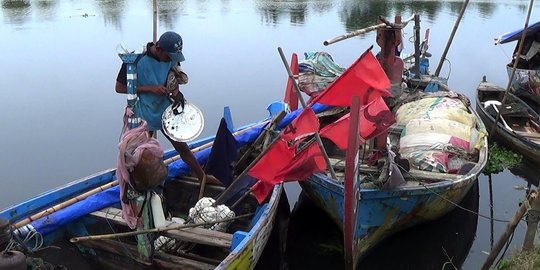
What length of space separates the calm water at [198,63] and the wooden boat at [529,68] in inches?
77.5

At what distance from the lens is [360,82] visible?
5.60 m

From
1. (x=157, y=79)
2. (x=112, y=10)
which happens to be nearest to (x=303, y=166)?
(x=157, y=79)

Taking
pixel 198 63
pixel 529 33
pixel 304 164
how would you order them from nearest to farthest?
pixel 304 164
pixel 529 33
pixel 198 63

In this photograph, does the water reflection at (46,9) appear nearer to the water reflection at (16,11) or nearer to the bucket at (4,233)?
the water reflection at (16,11)

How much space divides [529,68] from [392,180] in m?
8.94

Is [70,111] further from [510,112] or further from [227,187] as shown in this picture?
[510,112]

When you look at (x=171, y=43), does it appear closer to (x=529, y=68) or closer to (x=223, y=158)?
(x=223, y=158)

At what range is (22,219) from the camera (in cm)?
505

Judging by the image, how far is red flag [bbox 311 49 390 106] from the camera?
554cm

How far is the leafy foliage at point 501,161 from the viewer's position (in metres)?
9.55

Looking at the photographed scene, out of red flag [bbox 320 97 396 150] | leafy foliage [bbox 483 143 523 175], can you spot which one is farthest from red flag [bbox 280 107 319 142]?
leafy foliage [bbox 483 143 523 175]

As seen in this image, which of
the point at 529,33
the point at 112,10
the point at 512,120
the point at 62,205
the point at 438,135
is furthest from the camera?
the point at 112,10

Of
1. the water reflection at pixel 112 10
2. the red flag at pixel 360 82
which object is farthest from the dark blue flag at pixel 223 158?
the water reflection at pixel 112 10

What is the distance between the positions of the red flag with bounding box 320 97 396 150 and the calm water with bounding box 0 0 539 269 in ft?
6.48
